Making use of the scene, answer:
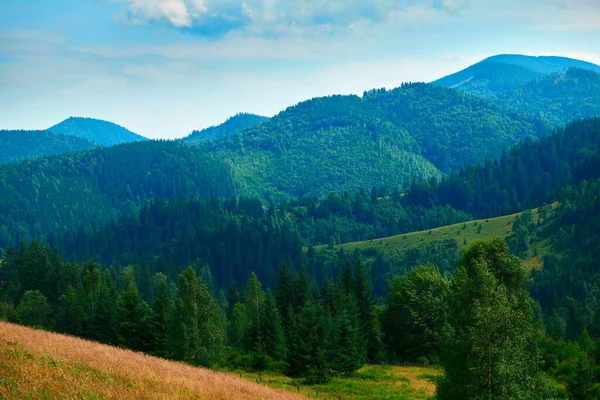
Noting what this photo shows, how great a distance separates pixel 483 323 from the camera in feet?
104

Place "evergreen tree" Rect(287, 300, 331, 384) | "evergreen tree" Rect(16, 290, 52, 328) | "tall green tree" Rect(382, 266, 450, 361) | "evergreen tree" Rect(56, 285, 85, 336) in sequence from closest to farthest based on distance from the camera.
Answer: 1. "evergreen tree" Rect(287, 300, 331, 384)
2. "tall green tree" Rect(382, 266, 450, 361)
3. "evergreen tree" Rect(56, 285, 85, 336)
4. "evergreen tree" Rect(16, 290, 52, 328)

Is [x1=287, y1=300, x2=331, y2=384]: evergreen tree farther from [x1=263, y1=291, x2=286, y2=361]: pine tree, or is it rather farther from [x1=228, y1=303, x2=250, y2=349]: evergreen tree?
[x1=228, y1=303, x2=250, y2=349]: evergreen tree

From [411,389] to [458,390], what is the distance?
19901 millimetres

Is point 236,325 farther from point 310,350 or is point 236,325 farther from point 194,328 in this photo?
point 310,350

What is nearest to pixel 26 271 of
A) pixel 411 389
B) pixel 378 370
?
pixel 378 370

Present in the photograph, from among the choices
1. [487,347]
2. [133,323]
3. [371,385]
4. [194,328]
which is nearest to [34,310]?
[133,323]

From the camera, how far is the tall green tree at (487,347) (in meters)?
31.6

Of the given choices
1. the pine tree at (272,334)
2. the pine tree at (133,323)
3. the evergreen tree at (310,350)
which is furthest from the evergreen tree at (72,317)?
the evergreen tree at (310,350)

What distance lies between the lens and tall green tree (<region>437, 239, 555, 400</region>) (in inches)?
1243

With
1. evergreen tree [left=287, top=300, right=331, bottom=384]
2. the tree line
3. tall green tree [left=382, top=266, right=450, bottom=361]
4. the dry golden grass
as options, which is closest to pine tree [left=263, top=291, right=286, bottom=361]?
the tree line

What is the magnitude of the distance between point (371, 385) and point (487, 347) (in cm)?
2395

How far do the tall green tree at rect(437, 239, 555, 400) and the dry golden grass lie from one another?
10.3 metres

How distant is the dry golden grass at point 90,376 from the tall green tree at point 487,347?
10.3 m

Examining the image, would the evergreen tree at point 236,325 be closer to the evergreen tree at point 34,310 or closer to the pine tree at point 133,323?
the evergreen tree at point 34,310
